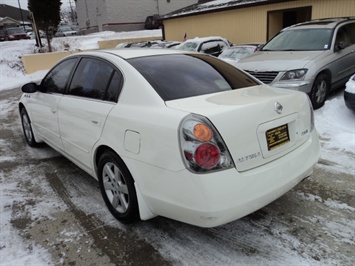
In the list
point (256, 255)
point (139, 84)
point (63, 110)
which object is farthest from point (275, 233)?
point (63, 110)

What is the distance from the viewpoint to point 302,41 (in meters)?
7.12

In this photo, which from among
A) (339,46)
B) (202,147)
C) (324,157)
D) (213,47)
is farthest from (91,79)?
(213,47)

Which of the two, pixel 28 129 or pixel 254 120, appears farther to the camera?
pixel 28 129

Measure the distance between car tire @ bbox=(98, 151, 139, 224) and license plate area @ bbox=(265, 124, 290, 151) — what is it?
114cm

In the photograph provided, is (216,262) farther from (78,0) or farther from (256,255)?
(78,0)

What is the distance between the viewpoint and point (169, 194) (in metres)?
2.38

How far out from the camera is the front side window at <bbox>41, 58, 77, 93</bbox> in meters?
3.88

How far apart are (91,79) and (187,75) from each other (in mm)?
1039

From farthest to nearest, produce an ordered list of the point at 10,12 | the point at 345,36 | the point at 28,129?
the point at 10,12 < the point at 345,36 < the point at 28,129

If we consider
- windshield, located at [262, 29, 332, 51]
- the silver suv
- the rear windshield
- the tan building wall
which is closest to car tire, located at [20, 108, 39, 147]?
the rear windshield

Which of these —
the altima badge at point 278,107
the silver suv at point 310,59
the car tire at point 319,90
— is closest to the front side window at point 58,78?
the altima badge at point 278,107

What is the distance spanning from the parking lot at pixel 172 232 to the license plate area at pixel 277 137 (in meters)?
0.78

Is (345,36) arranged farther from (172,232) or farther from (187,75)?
(172,232)

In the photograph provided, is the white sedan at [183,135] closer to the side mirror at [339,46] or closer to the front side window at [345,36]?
the side mirror at [339,46]
